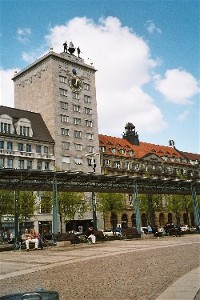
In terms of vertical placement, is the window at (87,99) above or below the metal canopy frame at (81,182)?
above

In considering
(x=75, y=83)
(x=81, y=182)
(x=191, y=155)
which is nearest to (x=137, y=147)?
(x=191, y=155)

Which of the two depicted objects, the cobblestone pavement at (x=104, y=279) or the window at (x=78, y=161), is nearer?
the cobblestone pavement at (x=104, y=279)

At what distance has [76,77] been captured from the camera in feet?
232

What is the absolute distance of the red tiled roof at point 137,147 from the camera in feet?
260

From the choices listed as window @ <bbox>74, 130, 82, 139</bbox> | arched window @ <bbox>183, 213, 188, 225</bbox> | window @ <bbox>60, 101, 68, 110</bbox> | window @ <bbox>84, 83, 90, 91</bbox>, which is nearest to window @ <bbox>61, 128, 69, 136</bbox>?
window @ <bbox>74, 130, 82, 139</bbox>

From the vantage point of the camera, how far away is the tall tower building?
213 ft

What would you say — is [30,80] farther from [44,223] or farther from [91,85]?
[44,223]

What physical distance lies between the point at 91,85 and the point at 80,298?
6834cm

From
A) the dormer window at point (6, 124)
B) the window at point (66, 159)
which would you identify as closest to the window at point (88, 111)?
the window at point (66, 159)

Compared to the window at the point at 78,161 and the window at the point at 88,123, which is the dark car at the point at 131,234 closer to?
the window at the point at 78,161

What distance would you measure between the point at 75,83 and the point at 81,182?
1576 inches

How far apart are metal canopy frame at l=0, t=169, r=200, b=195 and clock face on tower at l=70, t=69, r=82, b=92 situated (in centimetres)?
3480

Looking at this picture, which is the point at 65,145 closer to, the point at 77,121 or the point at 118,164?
the point at 77,121

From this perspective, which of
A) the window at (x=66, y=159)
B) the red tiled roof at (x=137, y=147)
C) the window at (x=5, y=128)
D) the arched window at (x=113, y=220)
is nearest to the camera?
the window at (x=5, y=128)
